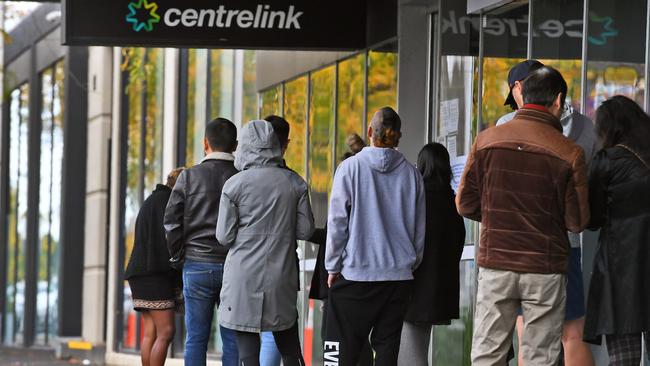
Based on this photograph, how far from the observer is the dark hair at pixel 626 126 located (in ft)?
24.4

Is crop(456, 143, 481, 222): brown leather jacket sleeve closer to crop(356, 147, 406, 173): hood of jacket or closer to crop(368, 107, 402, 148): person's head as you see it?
crop(356, 147, 406, 173): hood of jacket

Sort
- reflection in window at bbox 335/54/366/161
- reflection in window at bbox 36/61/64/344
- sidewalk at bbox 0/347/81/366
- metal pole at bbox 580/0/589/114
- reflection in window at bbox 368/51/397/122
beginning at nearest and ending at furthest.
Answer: metal pole at bbox 580/0/589/114, reflection in window at bbox 368/51/397/122, reflection in window at bbox 335/54/366/161, sidewalk at bbox 0/347/81/366, reflection in window at bbox 36/61/64/344

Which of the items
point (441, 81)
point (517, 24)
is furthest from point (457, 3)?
point (517, 24)

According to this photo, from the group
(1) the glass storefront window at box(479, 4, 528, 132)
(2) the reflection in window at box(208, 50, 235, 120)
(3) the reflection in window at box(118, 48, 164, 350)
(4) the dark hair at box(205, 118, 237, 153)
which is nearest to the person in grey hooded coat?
(4) the dark hair at box(205, 118, 237, 153)

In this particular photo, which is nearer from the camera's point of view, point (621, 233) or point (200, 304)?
point (621, 233)

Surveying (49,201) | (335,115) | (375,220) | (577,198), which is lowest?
(49,201)

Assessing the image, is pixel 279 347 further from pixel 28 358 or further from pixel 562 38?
pixel 28 358

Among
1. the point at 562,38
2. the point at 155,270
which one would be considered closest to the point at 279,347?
the point at 155,270

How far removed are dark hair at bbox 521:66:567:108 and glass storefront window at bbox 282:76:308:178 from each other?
9.24 meters

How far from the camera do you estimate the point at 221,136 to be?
10.2m

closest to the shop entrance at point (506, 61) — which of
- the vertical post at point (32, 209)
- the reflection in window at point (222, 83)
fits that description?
the reflection in window at point (222, 83)

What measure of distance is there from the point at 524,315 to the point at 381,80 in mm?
6913

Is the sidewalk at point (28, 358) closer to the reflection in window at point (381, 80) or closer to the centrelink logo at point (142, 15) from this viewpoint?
the reflection in window at point (381, 80)

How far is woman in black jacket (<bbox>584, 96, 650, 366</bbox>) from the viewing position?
731 cm
